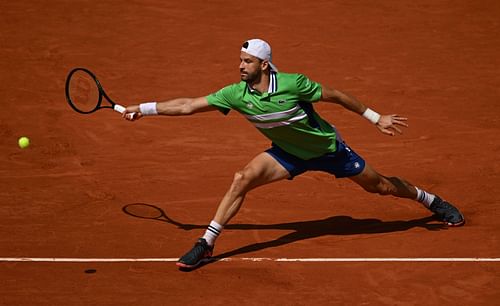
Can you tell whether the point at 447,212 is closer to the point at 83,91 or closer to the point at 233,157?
the point at 233,157

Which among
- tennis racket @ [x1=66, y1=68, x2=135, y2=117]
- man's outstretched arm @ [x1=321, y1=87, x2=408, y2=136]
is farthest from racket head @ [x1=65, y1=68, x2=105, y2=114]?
man's outstretched arm @ [x1=321, y1=87, x2=408, y2=136]

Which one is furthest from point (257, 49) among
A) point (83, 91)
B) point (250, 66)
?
point (83, 91)

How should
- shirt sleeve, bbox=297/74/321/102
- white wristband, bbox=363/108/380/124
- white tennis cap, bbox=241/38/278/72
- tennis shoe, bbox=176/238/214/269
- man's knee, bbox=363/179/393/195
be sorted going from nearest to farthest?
1. white tennis cap, bbox=241/38/278/72
2. shirt sleeve, bbox=297/74/321/102
3. tennis shoe, bbox=176/238/214/269
4. white wristband, bbox=363/108/380/124
5. man's knee, bbox=363/179/393/195

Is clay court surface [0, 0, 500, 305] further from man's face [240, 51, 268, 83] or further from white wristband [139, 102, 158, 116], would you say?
man's face [240, 51, 268, 83]

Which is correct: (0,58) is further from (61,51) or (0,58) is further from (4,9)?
(4,9)

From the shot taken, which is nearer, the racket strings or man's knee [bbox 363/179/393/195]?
man's knee [bbox 363/179/393/195]

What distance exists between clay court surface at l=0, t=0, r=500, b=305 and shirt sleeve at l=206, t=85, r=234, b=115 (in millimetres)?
1582

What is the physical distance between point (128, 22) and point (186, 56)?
6.53 feet

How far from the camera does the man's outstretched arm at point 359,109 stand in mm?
8750

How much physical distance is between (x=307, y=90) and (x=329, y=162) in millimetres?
903

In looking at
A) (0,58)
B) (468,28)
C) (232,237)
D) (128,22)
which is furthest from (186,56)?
(232,237)

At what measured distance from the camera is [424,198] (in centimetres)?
973

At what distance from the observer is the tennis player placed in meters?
8.58

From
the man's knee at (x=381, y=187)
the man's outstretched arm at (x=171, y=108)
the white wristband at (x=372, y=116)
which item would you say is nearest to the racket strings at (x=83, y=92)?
the man's outstretched arm at (x=171, y=108)
